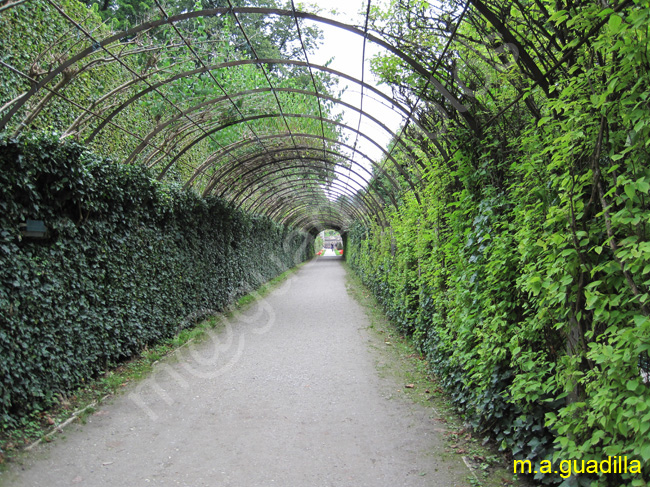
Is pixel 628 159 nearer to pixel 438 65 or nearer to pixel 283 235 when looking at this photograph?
pixel 438 65

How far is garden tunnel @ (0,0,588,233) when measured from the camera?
455cm

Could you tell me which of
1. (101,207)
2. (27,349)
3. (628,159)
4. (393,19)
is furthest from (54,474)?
(393,19)

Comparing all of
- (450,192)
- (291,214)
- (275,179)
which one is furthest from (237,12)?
(291,214)

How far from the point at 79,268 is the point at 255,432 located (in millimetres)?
2947

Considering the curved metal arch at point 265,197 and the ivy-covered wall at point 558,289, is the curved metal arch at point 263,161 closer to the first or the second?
the curved metal arch at point 265,197

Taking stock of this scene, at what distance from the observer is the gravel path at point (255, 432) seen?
360cm

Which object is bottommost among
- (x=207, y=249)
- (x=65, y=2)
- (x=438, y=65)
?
(x=207, y=249)

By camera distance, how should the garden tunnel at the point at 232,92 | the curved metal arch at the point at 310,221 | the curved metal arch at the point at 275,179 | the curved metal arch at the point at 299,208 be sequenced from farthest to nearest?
the curved metal arch at the point at 310,221
the curved metal arch at the point at 299,208
the curved metal arch at the point at 275,179
the garden tunnel at the point at 232,92

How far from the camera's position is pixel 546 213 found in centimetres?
298

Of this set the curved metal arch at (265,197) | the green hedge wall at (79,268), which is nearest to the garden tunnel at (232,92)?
the green hedge wall at (79,268)

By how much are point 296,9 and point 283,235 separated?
811 inches

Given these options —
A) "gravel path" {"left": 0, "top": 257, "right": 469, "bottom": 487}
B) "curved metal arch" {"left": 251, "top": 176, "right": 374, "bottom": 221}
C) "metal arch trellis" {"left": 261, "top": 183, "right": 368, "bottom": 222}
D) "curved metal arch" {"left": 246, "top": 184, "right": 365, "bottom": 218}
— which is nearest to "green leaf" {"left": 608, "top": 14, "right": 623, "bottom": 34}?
"gravel path" {"left": 0, "top": 257, "right": 469, "bottom": 487}

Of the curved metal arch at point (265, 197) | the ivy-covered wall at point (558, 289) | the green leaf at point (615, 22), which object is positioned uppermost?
the curved metal arch at point (265, 197)

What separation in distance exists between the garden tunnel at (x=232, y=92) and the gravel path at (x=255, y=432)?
10.4 ft
